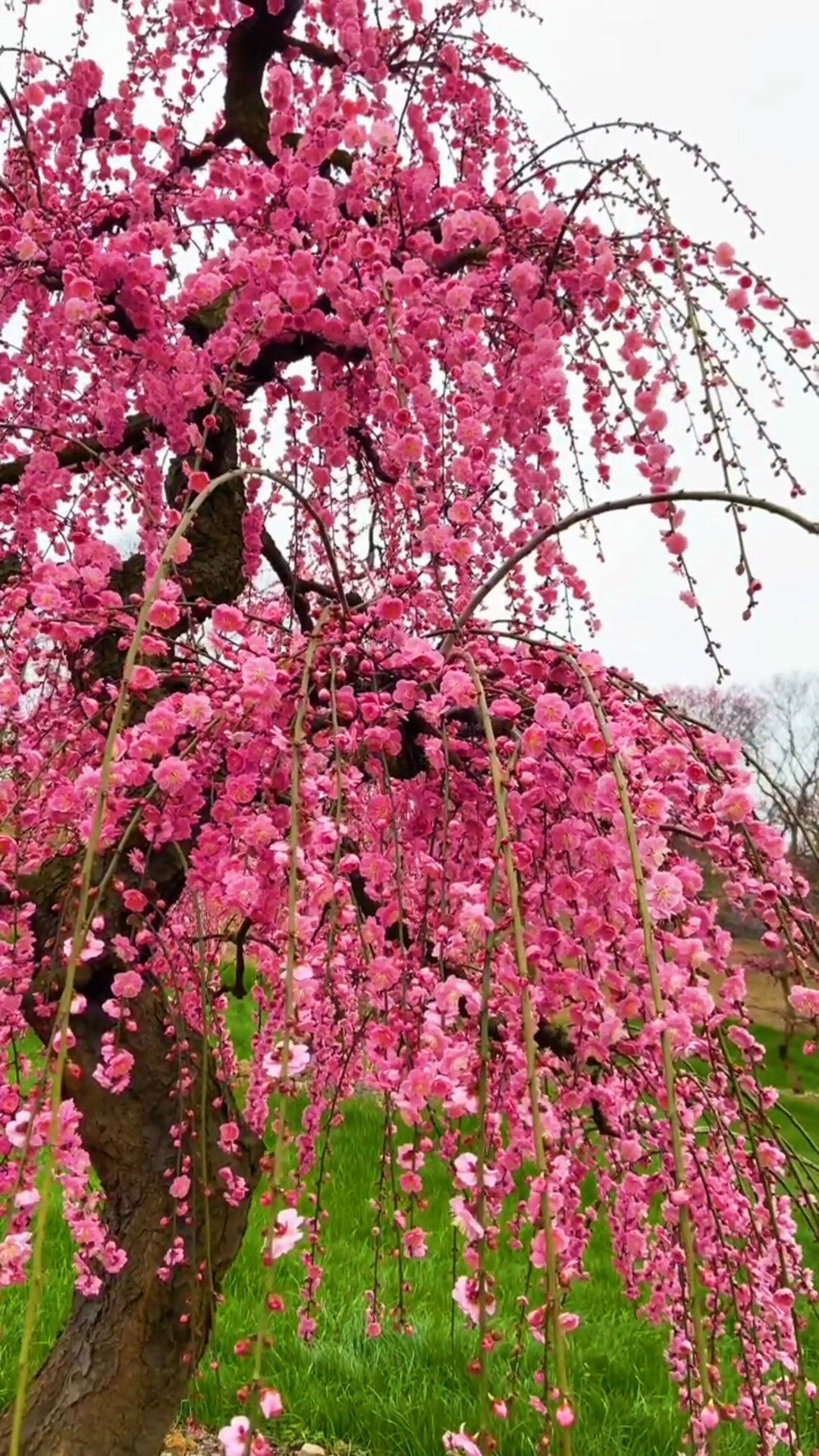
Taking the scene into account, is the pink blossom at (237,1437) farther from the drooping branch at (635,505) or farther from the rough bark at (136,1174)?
the rough bark at (136,1174)

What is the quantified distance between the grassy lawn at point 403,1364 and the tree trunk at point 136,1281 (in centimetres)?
76

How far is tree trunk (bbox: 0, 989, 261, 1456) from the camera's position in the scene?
227 centimetres

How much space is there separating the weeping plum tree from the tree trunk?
0.01 m

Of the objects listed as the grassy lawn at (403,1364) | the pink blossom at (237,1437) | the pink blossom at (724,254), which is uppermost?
the pink blossom at (724,254)

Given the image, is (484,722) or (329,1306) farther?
(329,1306)

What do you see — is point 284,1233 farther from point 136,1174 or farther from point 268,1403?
point 136,1174

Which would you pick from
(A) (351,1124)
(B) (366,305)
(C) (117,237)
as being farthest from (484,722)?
(A) (351,1124)

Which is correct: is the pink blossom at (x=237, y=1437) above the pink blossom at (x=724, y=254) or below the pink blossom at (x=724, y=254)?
below

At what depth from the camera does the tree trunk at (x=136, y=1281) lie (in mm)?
2268

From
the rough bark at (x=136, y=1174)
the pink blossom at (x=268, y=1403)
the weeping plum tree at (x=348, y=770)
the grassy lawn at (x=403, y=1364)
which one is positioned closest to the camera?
the pink blossom at (x=268, y=1403)

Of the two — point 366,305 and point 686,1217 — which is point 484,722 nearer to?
point 686,1217

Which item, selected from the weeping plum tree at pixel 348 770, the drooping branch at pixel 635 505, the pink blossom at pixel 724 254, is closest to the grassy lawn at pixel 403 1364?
the weeping plum tree at pixel 348 770

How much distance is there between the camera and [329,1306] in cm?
381

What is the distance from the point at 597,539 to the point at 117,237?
1695mm
